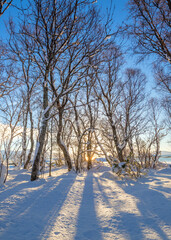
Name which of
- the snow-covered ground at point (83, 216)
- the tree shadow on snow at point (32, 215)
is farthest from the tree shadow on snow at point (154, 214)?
the tree shadow on snow at point (32, 215)

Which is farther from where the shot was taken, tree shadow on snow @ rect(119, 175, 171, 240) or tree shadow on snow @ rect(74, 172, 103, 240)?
tree shadow on snow @ rect(119, 175, 171, 240)

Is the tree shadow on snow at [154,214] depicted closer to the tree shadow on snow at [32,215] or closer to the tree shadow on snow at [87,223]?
the tree shadow on snow at [87,223]

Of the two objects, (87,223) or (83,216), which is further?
(83,216)

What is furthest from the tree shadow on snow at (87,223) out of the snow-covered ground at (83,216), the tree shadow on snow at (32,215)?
the tree shadow on snow at (32,215)

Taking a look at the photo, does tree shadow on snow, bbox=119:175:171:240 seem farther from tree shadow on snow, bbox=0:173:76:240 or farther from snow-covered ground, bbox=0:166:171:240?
tree shadow on snow, bbox=0:173:76:240

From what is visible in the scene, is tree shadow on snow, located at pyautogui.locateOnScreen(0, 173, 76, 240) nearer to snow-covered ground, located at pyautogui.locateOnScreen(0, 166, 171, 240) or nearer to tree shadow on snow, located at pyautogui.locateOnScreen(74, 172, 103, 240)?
snow-covered ground, located at pyautogui.locateOnScreen(0, 166, 171, 240)

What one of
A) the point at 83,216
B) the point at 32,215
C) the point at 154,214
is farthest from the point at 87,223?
the point at 154,214

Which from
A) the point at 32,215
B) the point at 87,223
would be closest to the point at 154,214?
the point at 87,223

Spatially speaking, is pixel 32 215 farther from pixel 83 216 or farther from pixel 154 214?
pixel 154 214

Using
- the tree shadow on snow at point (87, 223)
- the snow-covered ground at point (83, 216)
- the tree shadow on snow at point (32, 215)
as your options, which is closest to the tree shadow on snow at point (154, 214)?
the snow-covered ground at point (83, 216)

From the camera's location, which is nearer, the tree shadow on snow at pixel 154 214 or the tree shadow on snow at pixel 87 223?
the tree shadow on snow at pixel 87 223

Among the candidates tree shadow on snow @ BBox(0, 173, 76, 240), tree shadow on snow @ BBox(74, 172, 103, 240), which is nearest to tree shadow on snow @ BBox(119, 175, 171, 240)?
tree shadow on snow @ BBox(74, 172, 103, 240)

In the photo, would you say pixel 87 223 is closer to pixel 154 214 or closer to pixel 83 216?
pixel 83 216

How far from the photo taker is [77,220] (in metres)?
2.31
